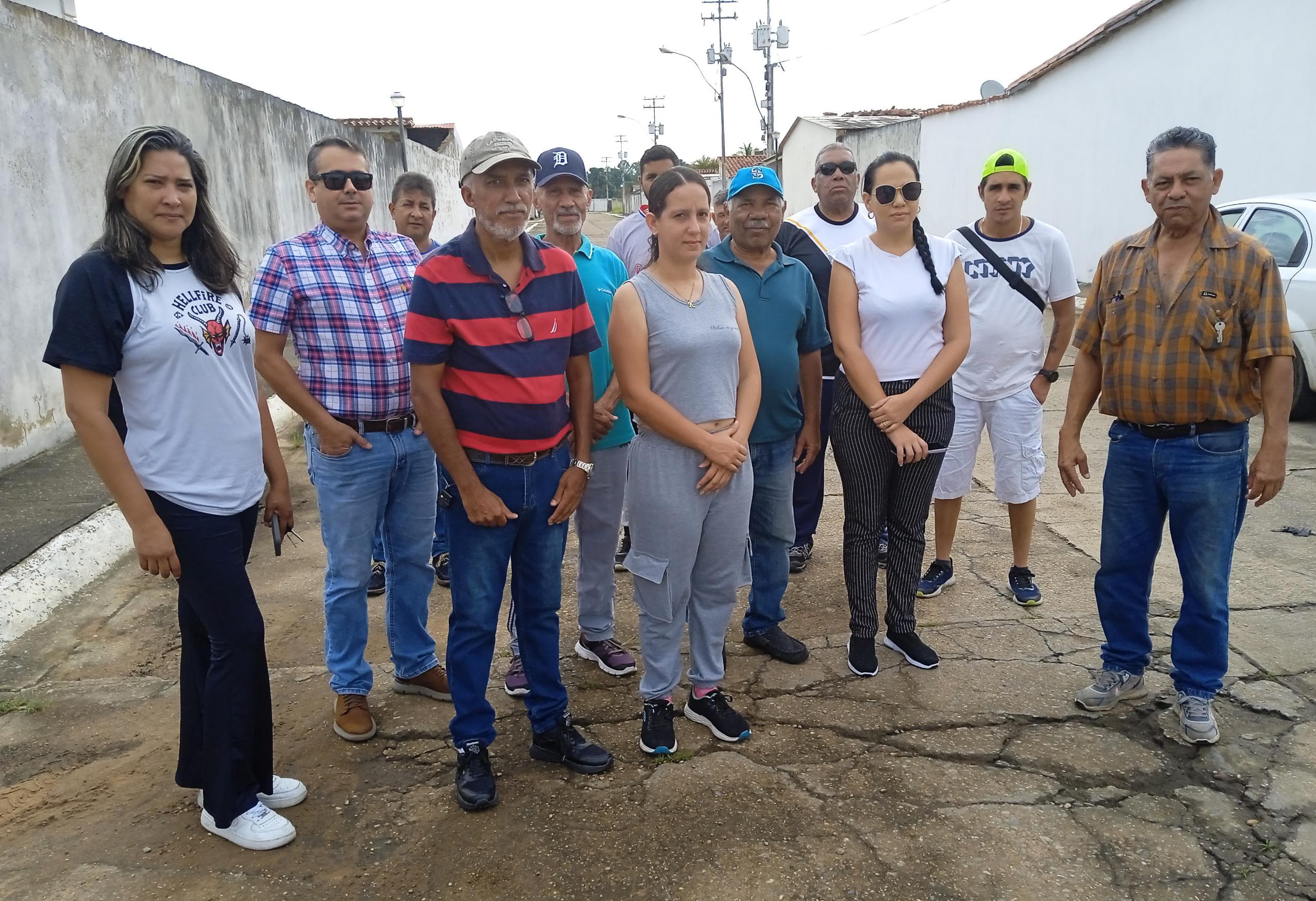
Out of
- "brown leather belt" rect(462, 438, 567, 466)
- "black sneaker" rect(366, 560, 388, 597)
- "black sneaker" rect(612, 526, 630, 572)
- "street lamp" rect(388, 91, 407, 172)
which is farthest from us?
"street lamp" rect(388, 91, 407, 172)

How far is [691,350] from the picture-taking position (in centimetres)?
299

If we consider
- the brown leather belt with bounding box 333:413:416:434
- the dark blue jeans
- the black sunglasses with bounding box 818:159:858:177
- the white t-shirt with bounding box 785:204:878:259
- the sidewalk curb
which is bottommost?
the sidewalk curb

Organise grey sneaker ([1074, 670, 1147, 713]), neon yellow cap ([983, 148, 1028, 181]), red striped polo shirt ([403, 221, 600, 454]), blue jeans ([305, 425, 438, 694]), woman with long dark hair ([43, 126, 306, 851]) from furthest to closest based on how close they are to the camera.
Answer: neon yellow cap ([983, 148, 1028, 181]), grey sneaker ([1074, 670, 1147, 713]), blue jeans ([305, 425, 438, 694]), red striped polo shirt ([403, 221, 600, 454]), woman with long dark hair ([43, 126, 306, 851])

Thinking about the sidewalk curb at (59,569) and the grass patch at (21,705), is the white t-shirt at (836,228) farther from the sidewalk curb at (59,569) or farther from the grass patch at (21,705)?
the sidewalk curb at (59,569)

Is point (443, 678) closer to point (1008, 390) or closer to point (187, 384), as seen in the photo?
point (187, 384)

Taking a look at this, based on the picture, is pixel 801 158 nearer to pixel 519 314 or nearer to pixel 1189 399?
pixel 1189 399

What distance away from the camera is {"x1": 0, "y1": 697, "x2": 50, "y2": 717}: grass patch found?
3533 mm

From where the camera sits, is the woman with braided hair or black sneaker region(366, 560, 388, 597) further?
black sneaker region(366, 560, 388, 597)

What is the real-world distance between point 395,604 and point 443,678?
353 millimetres

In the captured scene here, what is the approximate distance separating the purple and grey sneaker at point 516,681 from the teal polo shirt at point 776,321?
49.7 inches

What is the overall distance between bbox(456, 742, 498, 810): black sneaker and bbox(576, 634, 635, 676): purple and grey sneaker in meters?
0.86

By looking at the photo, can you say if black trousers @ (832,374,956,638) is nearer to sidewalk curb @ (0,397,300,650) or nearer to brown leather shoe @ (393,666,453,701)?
brown leather shoe @ (393,666,453,701)

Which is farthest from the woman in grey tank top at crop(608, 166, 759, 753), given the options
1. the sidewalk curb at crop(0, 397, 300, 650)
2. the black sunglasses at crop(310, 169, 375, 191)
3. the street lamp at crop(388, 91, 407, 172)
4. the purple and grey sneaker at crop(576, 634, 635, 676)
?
the street lamp at crop(388, 91, 407, 172)

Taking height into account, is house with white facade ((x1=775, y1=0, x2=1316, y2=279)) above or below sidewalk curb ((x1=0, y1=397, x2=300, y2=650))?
above
